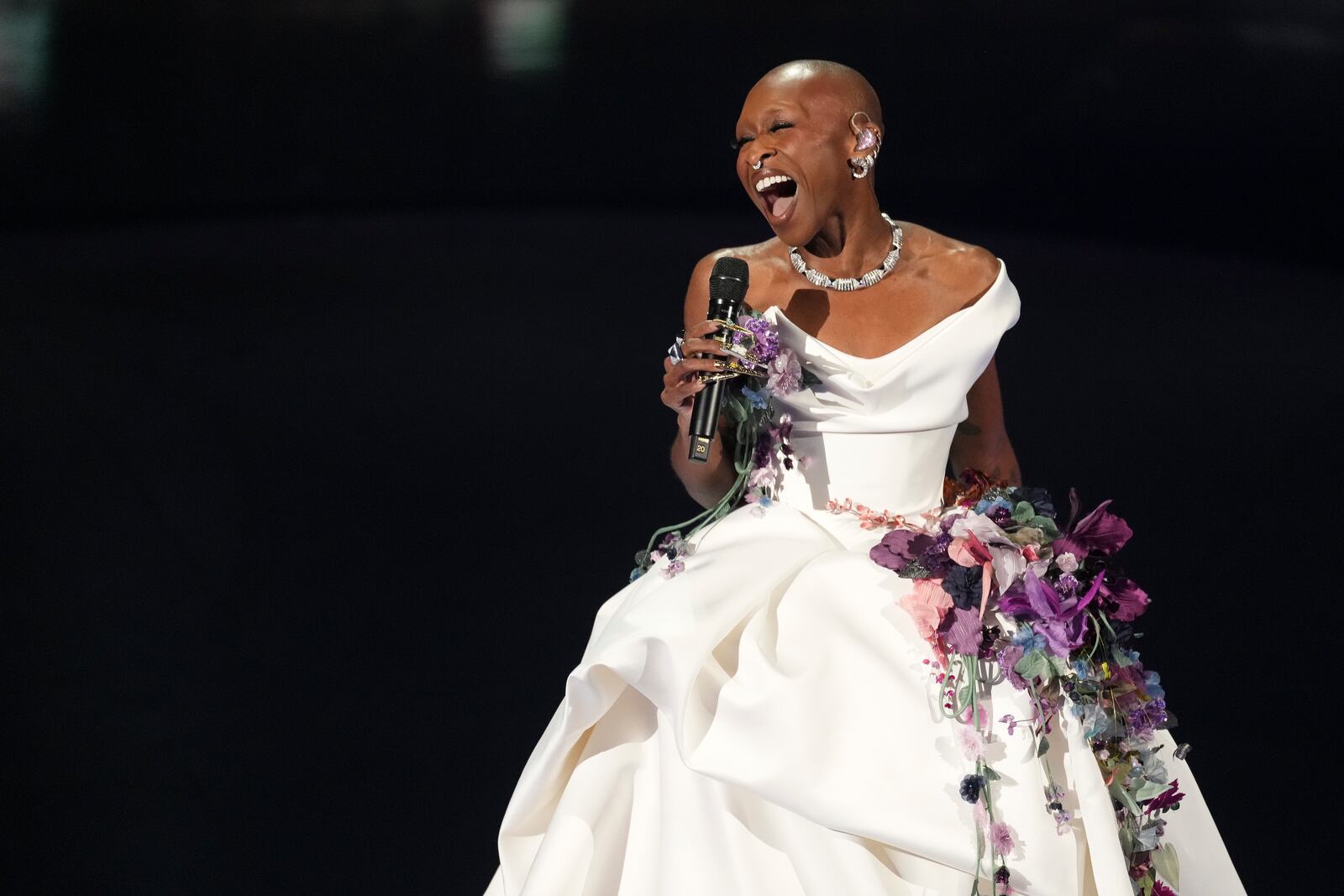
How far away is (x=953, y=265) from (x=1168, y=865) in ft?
3.38

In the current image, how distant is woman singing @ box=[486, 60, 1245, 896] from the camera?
2180mm

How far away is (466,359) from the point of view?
5.89 metres

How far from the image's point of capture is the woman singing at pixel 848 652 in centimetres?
218

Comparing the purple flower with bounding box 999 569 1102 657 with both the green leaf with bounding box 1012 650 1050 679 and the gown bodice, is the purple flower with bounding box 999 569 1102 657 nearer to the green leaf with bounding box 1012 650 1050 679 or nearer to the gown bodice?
the green leaf with bounding box 1012 650 1050 679

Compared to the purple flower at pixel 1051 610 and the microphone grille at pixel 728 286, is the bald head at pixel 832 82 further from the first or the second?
the purple flower at pixel 1051 610

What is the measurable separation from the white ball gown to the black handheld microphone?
0.45 feet

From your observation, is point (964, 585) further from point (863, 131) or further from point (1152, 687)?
point (863, 131)

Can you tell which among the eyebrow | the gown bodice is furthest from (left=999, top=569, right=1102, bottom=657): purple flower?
the eyebrow

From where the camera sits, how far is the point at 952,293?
2.55m

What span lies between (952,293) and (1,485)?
3470 mm

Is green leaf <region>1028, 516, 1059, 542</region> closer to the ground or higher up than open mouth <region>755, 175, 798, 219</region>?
closer to the ground

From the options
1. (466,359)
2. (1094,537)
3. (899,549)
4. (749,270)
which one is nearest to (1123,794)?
(1094,537)

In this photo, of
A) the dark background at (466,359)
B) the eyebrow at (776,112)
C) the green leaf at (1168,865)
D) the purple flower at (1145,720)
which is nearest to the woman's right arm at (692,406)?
the eyebrow at (776,112)

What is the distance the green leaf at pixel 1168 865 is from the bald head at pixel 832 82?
122cm
